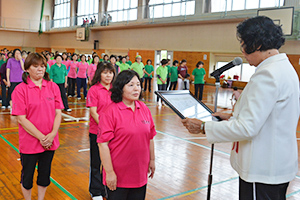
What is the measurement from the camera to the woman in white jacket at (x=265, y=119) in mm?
1744

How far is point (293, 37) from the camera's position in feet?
49.3

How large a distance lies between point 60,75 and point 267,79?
853 cm

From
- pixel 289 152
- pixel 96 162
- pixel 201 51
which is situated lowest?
pixel 96 162

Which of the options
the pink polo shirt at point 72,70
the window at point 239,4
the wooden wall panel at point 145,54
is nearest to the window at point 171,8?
the window at point 239,4

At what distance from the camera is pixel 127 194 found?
2391 mm

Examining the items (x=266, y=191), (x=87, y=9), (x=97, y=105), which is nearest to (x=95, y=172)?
(x=97, y=105)

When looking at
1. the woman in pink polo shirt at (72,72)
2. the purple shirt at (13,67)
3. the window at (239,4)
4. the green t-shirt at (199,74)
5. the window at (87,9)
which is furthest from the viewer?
the window at (87,9)

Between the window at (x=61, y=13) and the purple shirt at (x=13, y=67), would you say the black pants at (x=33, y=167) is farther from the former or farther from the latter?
the window at (x=61, y=13)

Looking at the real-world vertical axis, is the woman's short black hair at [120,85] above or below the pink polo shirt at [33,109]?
above

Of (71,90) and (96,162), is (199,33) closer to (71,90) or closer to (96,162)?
(71,90)

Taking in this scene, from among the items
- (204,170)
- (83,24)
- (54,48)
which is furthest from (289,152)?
(54,48)

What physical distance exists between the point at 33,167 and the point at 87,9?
95.8 ft

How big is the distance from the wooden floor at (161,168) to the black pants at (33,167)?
0.73m

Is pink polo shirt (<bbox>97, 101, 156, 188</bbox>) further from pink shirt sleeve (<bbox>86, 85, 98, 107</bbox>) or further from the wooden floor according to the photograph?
the wooden floor
